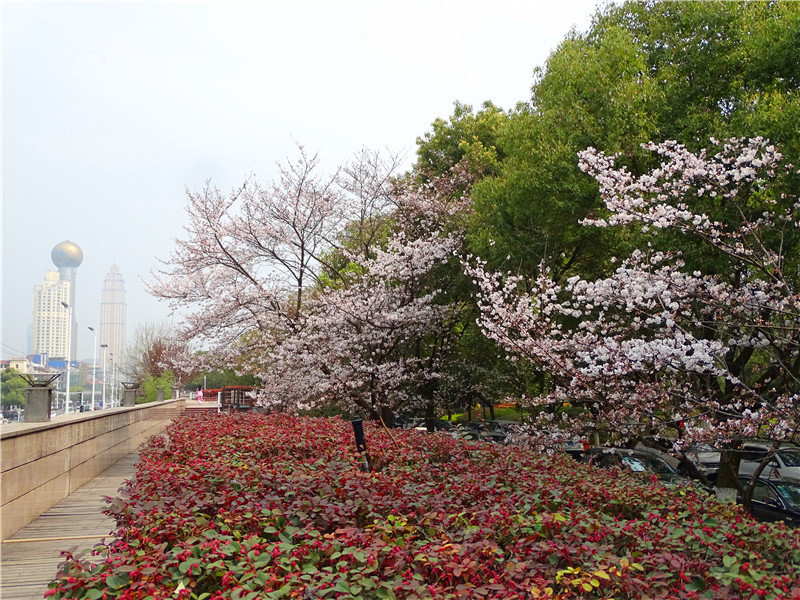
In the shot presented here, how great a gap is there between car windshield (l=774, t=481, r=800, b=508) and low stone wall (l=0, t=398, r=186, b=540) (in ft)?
34.3

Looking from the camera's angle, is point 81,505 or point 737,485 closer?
point 81,505

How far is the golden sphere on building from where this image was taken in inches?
4631

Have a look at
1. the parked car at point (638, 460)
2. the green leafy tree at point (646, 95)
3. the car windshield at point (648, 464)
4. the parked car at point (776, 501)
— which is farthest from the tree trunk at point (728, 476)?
the green leafy tree at point (646, 95)

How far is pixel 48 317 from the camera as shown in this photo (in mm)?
69188

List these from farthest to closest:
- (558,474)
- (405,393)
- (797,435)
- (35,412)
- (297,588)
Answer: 1. (405,393)
2. (35,412)
3. (797,435)
4. (558,474)
5. (297,588)

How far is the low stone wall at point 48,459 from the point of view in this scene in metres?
6.57

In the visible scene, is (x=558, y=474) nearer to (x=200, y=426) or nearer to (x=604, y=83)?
(x=200, y=426)

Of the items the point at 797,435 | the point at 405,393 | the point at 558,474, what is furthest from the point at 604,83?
the point at 405,393

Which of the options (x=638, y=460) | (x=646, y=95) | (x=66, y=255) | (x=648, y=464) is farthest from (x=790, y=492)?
(x=66, y=255)

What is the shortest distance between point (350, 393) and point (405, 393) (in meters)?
3.53

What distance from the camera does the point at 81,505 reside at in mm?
8453

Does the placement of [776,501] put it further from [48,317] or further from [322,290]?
[48,317]

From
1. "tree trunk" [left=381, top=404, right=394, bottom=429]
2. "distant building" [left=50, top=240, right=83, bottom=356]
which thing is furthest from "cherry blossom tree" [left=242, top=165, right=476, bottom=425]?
"distant building" [left=50, top=240, right=83, bottom=356]

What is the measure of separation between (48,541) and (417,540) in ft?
14.5
